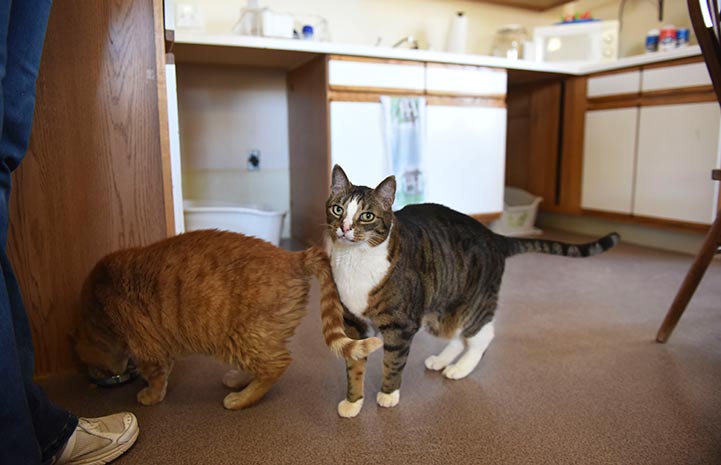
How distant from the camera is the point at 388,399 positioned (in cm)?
126

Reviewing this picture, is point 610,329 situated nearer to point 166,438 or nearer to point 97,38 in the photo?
point 166,438

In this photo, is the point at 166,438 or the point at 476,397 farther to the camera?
the point at 476,397

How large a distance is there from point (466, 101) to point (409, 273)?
75.9 inches

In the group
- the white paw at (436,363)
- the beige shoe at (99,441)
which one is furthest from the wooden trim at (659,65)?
the beige shoe at (99,441)

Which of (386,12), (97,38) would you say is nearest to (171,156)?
(97,38)

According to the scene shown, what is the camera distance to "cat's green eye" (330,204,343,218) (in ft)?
3.84

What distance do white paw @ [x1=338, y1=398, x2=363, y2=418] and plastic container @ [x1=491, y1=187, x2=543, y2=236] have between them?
87.6 inches

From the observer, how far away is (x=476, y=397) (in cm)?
130

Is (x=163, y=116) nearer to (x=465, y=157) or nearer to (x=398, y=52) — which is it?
(x=398, y=52)

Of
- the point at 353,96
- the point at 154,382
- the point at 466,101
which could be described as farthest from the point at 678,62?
the point at 154,382

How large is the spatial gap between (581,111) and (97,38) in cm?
283

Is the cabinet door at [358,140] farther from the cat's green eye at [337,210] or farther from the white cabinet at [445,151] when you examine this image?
the cat's green eye at [337,210]

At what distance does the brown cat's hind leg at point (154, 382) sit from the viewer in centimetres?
125

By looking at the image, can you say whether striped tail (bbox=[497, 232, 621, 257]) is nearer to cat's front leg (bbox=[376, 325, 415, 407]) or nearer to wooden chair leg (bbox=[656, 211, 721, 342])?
Answer: wooden chair leg (bbox=[656, 211, 721, 342])
